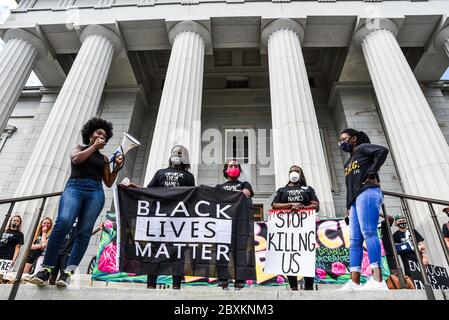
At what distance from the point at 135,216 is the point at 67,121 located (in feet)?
24.9

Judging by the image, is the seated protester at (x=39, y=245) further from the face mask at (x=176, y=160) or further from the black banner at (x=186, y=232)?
the face mask at (x=176, y=160)

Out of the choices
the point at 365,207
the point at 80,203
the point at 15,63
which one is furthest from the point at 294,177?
the point at 15,63

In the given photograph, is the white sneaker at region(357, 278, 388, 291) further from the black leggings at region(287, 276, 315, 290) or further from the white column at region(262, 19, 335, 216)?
the white column at region(262, 19, 335, 216)

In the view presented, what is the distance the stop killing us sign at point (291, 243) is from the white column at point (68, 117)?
7.14 meters

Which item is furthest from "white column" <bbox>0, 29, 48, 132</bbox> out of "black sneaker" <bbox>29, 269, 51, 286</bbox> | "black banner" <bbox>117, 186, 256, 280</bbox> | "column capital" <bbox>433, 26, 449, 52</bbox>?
"column capital" <bbox>433, 26, 449, 52</bbox>

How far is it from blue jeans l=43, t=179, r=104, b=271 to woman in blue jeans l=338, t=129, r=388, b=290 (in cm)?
342

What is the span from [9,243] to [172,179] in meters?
4.26

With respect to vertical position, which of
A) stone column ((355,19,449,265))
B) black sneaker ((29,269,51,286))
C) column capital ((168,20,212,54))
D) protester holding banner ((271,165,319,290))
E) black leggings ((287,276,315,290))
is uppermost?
column capital ((168,20,212,54))

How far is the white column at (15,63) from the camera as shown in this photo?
11.5m

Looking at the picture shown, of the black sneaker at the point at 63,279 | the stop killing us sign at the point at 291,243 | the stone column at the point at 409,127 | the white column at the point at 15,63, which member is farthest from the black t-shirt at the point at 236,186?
the white column at the point at 15,63

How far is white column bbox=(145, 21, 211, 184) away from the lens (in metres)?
9.53

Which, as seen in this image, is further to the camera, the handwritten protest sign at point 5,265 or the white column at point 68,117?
the white column at point 68,117

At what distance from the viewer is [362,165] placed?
449 cm
